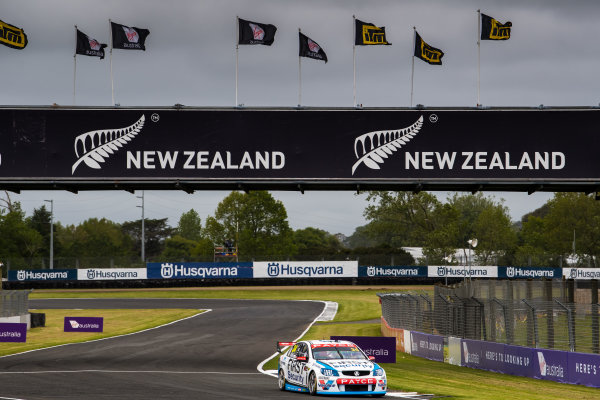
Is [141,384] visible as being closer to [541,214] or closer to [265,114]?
[265,114]

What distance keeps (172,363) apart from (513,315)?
12.1 metres

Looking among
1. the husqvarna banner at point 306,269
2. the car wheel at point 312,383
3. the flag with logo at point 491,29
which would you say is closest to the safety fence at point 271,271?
the husqvarna banner at point 306,269

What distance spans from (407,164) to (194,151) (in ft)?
20.7

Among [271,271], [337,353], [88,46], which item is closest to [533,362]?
[337,353]

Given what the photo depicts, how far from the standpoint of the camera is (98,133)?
24797 millimetres

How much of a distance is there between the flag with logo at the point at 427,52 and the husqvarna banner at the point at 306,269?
54.0 metres

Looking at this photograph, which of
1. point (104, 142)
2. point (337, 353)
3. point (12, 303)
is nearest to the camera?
point (337, 353)

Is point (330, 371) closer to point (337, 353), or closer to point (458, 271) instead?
point (337, 353)

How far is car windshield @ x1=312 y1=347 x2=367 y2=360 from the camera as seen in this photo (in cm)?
2014

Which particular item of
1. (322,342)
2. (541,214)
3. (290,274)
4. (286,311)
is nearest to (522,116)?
(322,342)

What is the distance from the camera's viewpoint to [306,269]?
82.2 metres

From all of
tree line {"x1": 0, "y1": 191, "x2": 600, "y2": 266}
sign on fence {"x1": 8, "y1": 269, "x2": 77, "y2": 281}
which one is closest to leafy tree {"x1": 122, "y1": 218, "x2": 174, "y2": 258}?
tree line {"x1": 0, "y1": 191, "x2": 600, "y2": 266}

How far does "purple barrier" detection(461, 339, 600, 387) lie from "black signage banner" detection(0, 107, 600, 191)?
4968 mm

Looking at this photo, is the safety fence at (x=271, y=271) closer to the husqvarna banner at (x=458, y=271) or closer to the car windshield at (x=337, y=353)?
the husqvarna banner at (x=458, y=271)
